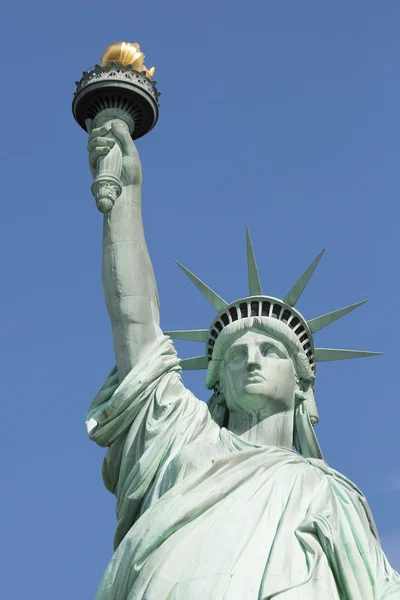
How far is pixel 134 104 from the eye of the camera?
47.0 feet

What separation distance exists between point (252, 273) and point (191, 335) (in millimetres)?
854

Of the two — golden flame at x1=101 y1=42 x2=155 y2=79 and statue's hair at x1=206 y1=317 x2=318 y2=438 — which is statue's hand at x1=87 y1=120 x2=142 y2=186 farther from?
statue's hair at x1=206 y1=317 x2=318 y2=438

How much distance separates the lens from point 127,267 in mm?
13594

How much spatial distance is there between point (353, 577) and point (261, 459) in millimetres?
1401

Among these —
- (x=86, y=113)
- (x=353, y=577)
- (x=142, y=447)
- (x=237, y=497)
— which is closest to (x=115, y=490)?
(x=142, y=447)

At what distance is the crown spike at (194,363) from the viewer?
50.1ft

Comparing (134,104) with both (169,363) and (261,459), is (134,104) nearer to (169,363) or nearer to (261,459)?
(169,363)

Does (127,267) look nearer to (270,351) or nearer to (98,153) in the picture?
(98,153)

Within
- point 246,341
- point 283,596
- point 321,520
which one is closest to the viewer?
point 283,596

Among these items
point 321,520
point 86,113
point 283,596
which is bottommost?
point 283,596

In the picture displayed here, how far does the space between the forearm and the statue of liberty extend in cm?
1

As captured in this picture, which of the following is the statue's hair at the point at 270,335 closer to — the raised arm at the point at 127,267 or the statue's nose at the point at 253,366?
the statue's nose at the point at 253,366

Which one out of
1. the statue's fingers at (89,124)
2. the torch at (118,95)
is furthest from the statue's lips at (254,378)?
the statue's fingers at (89,124)

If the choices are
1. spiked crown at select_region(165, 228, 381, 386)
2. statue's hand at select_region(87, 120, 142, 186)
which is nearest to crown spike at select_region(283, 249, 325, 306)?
spiked crown at select_region(165, 228, 381, 386)
